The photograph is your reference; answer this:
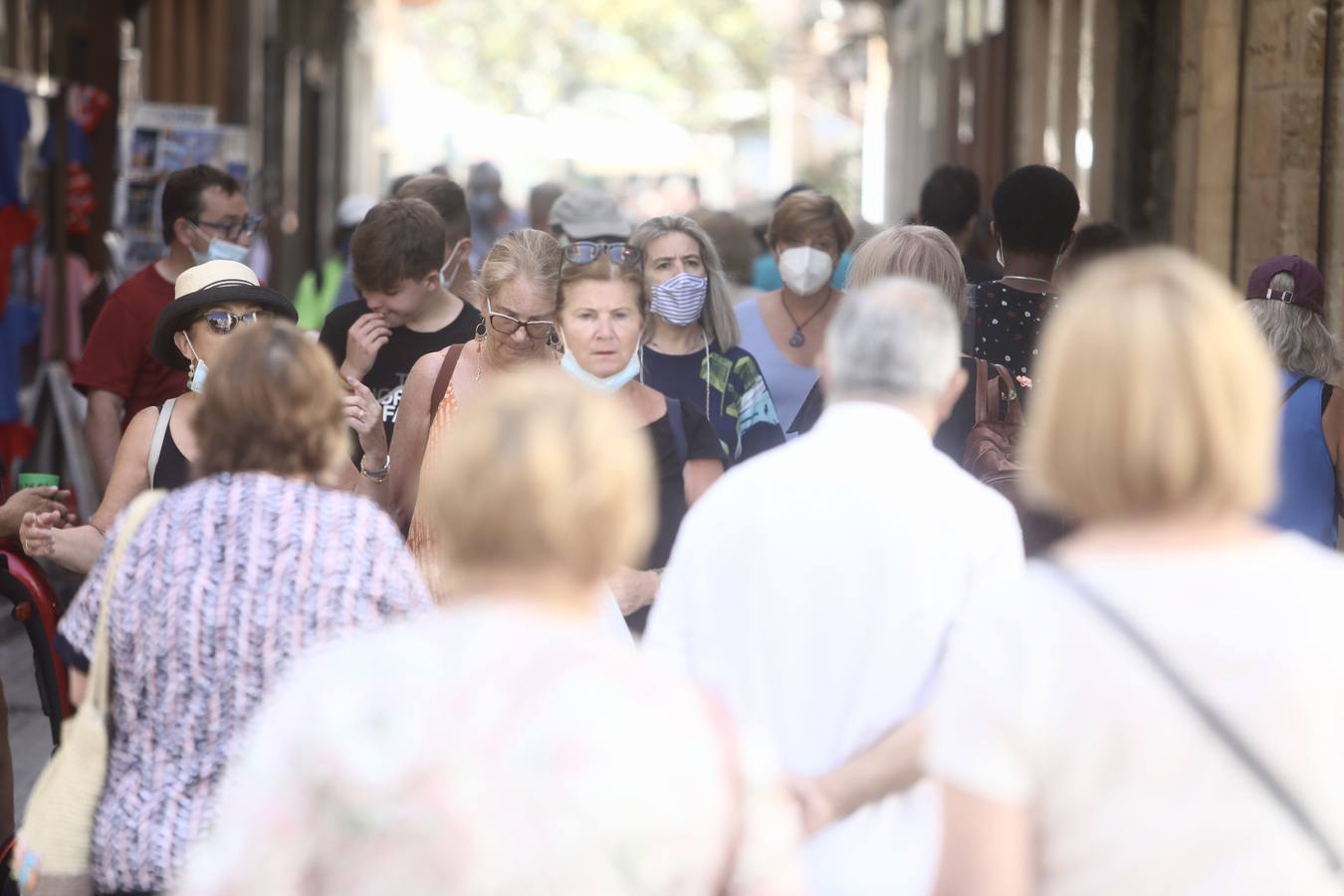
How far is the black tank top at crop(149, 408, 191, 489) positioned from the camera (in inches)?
171

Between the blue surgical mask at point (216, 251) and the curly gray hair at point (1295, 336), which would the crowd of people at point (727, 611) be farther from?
the blue surgical mask at point (216, 251)

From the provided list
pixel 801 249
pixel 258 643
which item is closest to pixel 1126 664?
pixel 258 643

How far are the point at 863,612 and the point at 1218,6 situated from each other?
6645 mm

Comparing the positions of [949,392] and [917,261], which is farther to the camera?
[917,261]

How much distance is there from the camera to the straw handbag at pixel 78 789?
3.11 m

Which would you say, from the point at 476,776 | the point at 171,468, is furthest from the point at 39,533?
the point at 476,776

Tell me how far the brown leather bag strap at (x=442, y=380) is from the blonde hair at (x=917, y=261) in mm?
1015

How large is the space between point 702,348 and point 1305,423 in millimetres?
1626

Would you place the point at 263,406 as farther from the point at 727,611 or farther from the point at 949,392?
the point at 949,392

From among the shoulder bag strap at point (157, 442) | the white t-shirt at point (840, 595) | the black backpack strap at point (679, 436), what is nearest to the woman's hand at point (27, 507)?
the shoulder bag strap at point (157, 442)

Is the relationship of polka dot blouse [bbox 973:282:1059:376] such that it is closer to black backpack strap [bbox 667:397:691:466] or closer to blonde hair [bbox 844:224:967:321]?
blonde hair [bbox 844:224:967:321]

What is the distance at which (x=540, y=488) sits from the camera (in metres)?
2.34

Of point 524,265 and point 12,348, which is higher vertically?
point 524,265

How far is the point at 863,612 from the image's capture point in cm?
304
